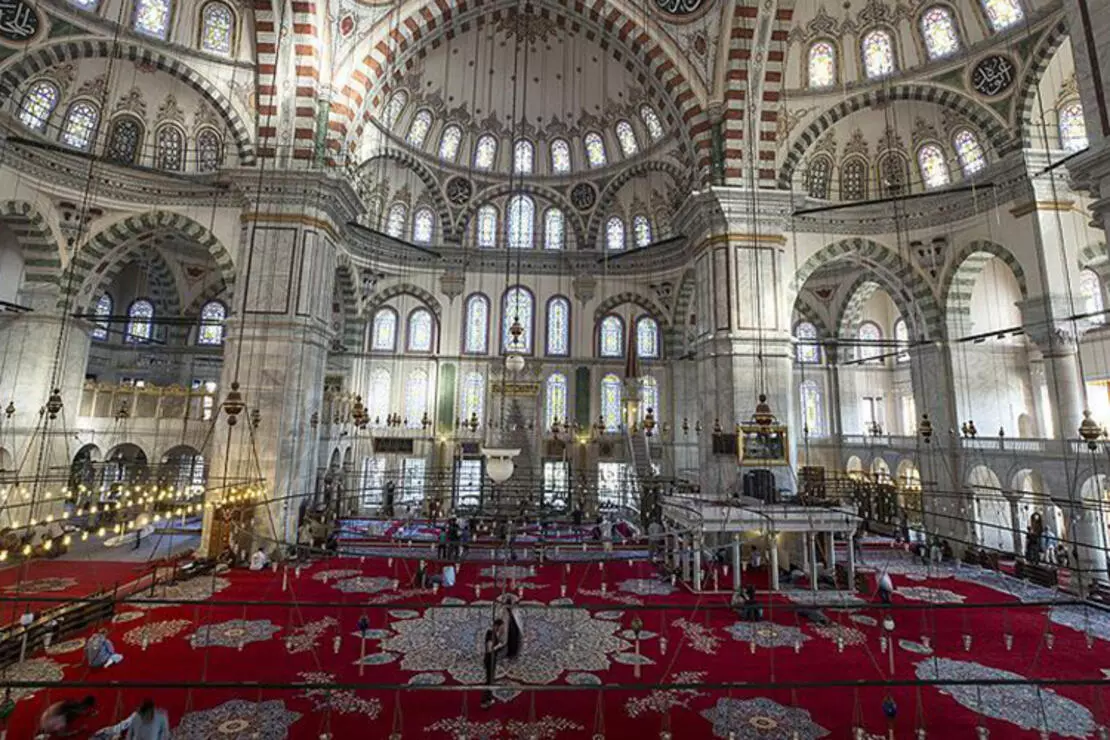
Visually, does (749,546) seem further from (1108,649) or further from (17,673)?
(17,673)

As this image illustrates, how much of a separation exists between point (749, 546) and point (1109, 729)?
7609 millimetres

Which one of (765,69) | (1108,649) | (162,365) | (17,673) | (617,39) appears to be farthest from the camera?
(162,365)

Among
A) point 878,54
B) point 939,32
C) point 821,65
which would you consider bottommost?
point 821,65

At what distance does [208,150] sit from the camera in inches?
631

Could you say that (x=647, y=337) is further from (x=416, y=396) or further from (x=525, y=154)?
(x=416, y=396)

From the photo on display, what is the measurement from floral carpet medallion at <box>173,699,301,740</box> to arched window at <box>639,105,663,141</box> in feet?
66.7

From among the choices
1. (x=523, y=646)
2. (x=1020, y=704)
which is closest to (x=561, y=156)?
(x=523, y=646)

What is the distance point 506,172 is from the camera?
2295 centimetres

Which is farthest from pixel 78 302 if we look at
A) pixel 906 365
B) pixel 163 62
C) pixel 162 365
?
pixel 906 365

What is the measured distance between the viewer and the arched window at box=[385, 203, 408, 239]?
22.0 metres

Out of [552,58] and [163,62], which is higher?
[552,58]

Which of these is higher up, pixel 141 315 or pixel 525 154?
pixel 525 154

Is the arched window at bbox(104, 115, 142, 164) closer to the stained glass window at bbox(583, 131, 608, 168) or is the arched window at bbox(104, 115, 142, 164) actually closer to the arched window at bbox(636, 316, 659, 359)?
the stained glass window at bbox(583, 131, 608, 168)

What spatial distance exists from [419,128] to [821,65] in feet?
46.3
